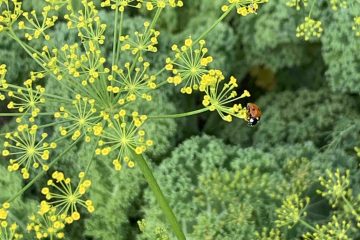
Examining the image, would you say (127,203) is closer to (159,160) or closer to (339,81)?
(159,160)

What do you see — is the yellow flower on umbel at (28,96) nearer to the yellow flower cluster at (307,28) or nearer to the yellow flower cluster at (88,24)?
the yellow flower cluster at (88,24)

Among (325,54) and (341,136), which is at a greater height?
(325,54)

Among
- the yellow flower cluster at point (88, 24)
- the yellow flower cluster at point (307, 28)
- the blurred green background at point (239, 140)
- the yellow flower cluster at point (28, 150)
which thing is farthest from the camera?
the blurred green background at point (239, 140)

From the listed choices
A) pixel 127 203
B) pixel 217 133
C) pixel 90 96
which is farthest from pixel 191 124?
pixel 90 96

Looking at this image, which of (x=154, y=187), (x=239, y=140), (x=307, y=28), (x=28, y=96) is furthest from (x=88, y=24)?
(x=239, y=140)

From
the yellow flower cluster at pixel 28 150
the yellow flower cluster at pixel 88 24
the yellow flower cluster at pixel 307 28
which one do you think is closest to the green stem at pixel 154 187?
the yellow flower cluster at pixel 28 150

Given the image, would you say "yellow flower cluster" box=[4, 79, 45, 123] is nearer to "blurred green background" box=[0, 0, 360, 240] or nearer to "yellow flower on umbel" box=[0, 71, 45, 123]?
"yellow flower on umbel" box=[0, 71, 45, 123]

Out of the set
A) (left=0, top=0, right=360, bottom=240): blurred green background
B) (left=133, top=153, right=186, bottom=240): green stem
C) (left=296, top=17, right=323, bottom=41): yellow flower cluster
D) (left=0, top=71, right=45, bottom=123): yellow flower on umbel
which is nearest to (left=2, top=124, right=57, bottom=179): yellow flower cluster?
(left=0, top=71, right=45, bottom=123): yellow flower on umbel

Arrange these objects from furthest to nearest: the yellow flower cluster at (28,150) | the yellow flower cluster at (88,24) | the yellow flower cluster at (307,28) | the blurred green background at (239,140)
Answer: the blurred green background at (239,140), the yellow flower cluster at (307,28), the yellow flower cluster at (88,24), the yellow flower cluster at (28,150)
